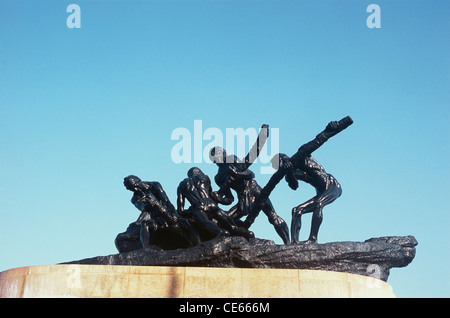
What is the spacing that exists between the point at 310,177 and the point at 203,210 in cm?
249

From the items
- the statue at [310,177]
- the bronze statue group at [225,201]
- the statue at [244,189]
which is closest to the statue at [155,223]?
the bronze statue group at [225,201]

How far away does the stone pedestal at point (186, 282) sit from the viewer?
948cm

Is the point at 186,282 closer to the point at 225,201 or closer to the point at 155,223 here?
the point at 155,223

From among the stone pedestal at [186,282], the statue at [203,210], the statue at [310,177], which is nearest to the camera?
the stone pedestal at [186,282]

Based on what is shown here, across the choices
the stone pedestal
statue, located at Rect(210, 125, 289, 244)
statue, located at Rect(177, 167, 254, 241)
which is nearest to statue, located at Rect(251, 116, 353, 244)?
statue, located at Rect(210, 125, 289, 244)

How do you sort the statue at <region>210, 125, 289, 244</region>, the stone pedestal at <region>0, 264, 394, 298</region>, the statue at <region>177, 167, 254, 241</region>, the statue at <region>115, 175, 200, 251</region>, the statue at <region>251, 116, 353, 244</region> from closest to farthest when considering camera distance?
the stone pedestal at <region>0, 264, 394, 298</region>, the statue at <region>177, 167, 254, 241</region>, the statue at <region>115, 175, 200, 251</region>, the statue at <region>251, 116, 353, 244</region>, the statue at <region>210, 125, 289, 244</region>

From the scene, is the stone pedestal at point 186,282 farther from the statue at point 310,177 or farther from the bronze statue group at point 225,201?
the statue at point 310,177

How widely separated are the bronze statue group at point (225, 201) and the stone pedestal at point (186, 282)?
66.4 inches

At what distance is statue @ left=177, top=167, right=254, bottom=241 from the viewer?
37.4ft

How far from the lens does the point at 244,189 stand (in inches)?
501

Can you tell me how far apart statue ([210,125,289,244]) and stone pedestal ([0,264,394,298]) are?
291cm

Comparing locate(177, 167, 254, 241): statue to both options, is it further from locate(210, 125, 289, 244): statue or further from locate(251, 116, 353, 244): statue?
locate(251, 116, 353, 244): statue
